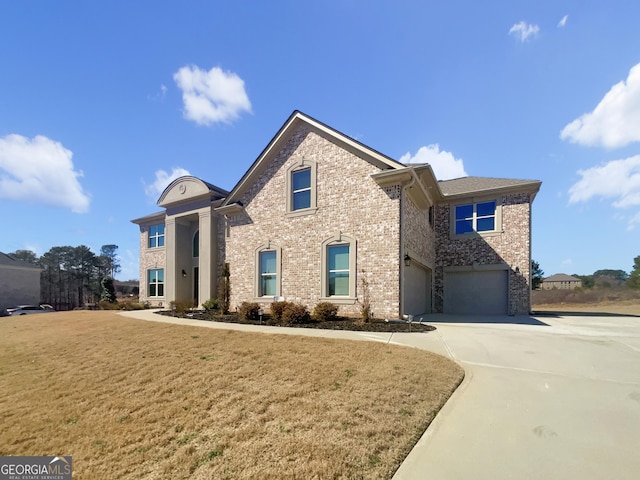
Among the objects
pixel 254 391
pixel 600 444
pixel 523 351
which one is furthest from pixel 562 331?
pixel 254 391

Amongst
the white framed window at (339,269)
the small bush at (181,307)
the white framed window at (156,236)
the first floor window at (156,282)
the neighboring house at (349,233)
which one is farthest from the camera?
the white framed window at (156,236)

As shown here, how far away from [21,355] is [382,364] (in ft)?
29.0

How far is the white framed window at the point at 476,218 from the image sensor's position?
53.9ft

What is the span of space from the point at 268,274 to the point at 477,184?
40.7 feet

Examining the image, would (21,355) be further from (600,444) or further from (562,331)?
(562,331)

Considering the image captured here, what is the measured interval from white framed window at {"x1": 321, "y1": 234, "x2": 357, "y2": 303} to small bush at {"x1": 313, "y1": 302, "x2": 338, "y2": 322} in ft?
2.79

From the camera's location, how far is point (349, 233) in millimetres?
12531

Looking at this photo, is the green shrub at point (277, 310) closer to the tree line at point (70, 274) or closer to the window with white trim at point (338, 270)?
the window with white trim at point (338, 270)

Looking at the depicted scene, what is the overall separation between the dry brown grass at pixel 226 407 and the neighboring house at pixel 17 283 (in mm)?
28393

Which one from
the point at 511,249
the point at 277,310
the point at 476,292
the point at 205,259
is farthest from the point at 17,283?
the point at 511,249

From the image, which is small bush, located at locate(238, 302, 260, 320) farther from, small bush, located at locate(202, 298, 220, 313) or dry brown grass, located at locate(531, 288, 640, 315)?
dry brown grass, located at locate(531, 288, 640, 315)

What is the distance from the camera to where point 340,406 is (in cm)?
414

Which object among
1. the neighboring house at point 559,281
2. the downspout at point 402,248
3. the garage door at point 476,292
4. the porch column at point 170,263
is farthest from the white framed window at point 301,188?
the neighboring house at point 559,281

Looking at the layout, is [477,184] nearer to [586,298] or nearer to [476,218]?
[476,218]
